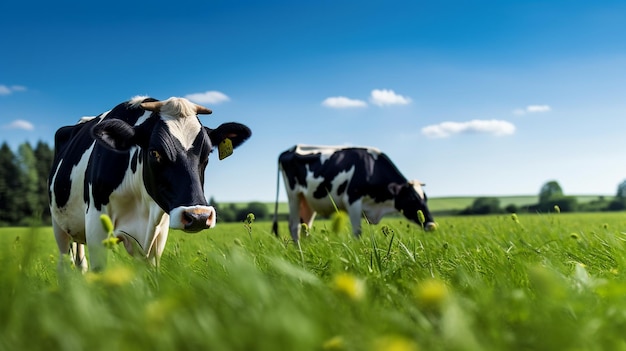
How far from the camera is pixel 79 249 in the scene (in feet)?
20.9

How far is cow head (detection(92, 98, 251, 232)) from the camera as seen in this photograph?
3607 mm

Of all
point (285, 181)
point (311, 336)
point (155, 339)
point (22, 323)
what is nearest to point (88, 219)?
point (22, 323)

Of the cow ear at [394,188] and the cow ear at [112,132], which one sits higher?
the cow ear at [112,132]

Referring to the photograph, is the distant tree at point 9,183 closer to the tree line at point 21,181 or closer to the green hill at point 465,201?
the tree line at point 21,181

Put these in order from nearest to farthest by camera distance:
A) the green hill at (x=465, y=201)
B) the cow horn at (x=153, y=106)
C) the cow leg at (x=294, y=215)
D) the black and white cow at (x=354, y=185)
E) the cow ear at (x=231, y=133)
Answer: the cow horn at (x=153, y=106) < the cow ear at (x=231, y=133) < the black and white cow at (x=354, y=185) < the cow leg at (x=294, y=215) < the green hill at (x=465, y=201)

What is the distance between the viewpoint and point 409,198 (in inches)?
485

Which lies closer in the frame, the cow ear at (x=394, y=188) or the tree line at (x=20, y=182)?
the cow ear at (x=394, y=188)

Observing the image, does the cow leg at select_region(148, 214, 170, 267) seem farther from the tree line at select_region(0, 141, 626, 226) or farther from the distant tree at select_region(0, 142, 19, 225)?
the distant tree at select_region(0, 142, 19, 225)

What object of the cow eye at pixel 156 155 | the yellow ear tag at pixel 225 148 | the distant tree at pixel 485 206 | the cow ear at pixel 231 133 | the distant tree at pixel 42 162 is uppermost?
the distant tree at pixel 42 162

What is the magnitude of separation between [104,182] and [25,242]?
9.21 feet

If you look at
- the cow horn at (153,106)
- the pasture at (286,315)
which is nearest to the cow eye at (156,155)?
the cow horn at (153,106)

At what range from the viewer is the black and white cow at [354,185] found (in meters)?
12.3

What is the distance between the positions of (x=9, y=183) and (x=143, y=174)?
66.9 metres

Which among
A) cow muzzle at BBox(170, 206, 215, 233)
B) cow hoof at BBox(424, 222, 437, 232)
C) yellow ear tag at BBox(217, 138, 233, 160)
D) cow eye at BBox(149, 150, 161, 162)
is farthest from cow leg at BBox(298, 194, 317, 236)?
cow muzzle at BBox(170, 206, 215, 233)
